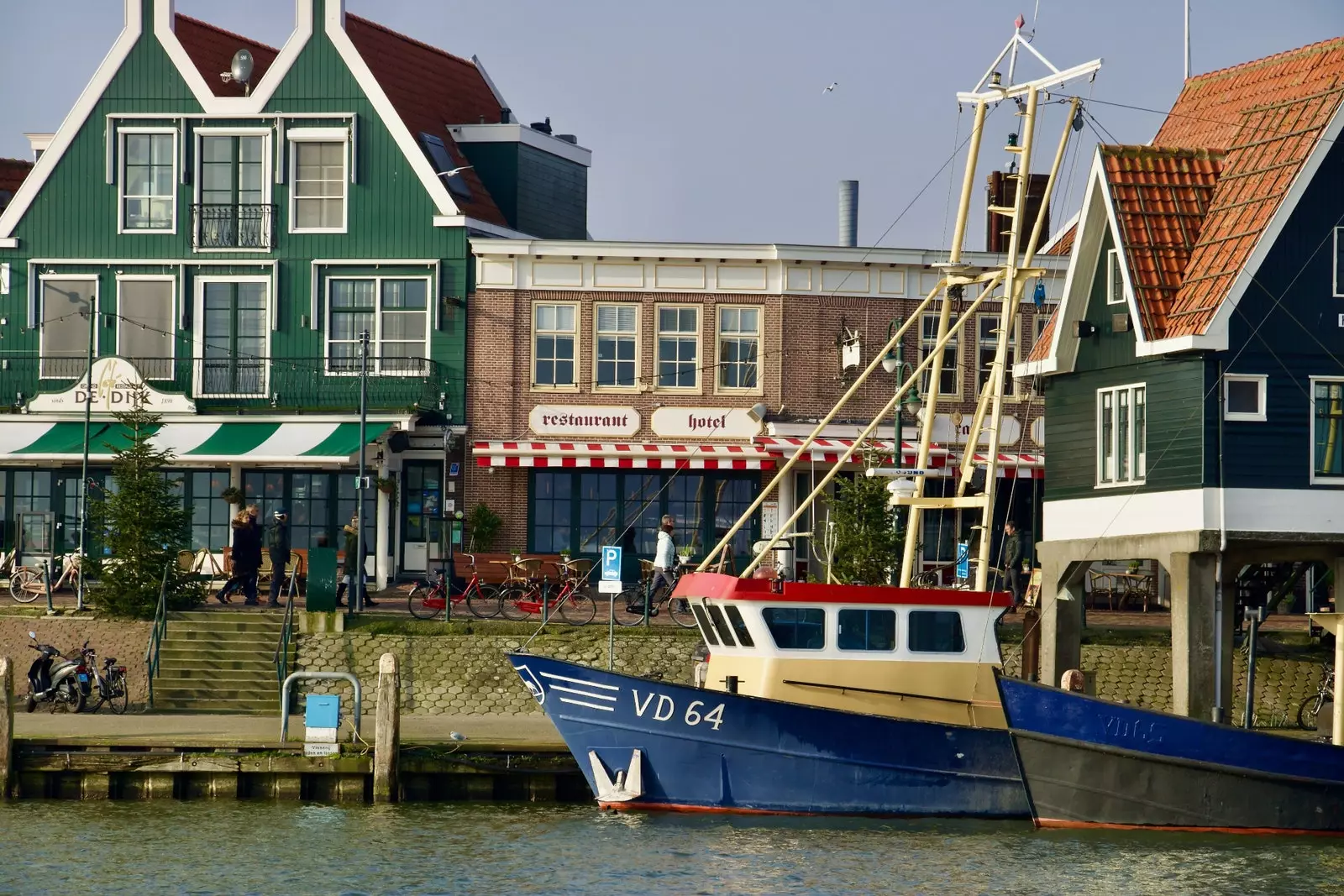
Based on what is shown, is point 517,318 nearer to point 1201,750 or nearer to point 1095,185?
point 1095,185

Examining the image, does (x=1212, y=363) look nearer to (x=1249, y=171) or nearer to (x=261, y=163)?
(x=1249, y=171)

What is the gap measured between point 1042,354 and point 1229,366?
4790 millimetres

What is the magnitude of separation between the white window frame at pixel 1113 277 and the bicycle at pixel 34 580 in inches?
705

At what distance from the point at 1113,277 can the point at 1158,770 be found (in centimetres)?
809

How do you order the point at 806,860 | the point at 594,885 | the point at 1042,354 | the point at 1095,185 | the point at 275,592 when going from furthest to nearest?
1. the point at 275,592
2. the point at 1042,354
3. the point at 1095,185
4. the point at 806,860
5. the point at 594,885

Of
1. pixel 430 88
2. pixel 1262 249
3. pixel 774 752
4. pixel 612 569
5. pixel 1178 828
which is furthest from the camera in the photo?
pixel 430 88

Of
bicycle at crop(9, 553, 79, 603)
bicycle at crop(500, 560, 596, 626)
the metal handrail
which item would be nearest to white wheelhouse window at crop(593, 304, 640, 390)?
bicycle at crop(500, 560, 596, 626)

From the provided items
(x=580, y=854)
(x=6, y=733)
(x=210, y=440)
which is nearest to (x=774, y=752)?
(x=580, y=854)

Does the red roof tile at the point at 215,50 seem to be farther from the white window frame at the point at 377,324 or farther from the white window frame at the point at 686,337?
the white window frame at the point at 686,337

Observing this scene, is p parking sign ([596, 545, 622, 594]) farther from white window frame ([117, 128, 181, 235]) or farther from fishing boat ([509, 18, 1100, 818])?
white window frame ([117, 128, 181, 235])

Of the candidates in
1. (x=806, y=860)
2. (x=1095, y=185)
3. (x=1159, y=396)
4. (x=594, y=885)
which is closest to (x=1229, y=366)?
(x=1159, y=396)

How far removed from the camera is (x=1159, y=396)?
1141 inches

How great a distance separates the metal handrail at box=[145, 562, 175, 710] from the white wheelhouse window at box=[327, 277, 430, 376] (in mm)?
8045

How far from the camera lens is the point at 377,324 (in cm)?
4097
